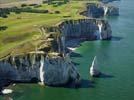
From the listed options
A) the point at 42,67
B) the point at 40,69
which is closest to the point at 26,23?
the point at 40,69

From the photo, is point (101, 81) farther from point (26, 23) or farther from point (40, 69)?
point (26, 23)

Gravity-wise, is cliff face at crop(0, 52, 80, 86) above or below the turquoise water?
above

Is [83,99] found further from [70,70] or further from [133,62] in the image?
[133,62]

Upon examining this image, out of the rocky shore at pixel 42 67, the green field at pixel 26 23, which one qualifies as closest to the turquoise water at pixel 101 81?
the rocky shore at pixel 42 67

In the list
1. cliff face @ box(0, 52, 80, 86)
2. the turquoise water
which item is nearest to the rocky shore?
cliff face @ box(0, 52, 80, 86)

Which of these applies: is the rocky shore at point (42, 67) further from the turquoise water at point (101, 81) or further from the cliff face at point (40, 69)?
the turquoise water at point (101, 81)

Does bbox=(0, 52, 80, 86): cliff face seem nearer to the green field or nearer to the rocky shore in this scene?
the rocky shore

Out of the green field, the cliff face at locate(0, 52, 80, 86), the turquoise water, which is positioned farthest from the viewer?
the green field
